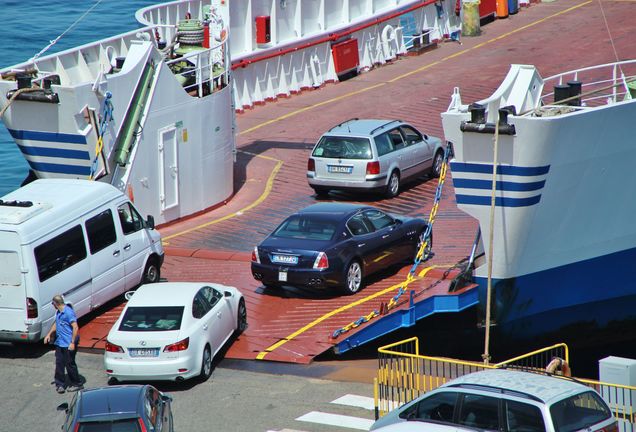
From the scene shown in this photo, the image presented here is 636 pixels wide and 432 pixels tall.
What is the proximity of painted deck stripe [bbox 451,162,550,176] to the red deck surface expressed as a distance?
112 inches

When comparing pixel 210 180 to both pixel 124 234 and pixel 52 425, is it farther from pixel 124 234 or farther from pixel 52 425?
pixel 52 425

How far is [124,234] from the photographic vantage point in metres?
20.0

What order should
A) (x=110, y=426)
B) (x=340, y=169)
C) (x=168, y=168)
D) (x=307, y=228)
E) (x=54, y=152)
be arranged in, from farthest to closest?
(x=340, y=169) < (x=168, y=168) < (x=54, y=152) < (x=307, y=228) < (x=110, y=426)

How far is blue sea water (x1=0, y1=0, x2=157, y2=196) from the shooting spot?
195ft

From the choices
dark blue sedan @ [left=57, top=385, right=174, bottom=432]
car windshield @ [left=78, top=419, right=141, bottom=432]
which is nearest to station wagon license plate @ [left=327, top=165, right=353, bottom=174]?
dark blue sedan @ [left=57, top=385, right=174, bottom=432]

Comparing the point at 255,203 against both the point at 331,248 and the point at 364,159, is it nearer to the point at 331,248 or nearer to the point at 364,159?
the point at 364,159

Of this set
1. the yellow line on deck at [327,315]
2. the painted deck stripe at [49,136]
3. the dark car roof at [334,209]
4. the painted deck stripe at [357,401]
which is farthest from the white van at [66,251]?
the painted deck stripe at [357,401]

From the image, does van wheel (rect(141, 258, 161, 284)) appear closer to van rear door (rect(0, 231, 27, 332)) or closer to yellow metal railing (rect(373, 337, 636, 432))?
van rear door (rect(0, 231, 27, 332))

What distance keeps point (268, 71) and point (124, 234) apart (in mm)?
15129

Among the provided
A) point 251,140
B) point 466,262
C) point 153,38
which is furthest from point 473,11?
point 466,262

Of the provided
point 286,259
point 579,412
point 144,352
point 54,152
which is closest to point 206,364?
point 144,352

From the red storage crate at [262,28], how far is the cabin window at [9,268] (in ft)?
58.7

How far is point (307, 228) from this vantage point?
20.1 m

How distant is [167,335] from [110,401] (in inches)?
146
